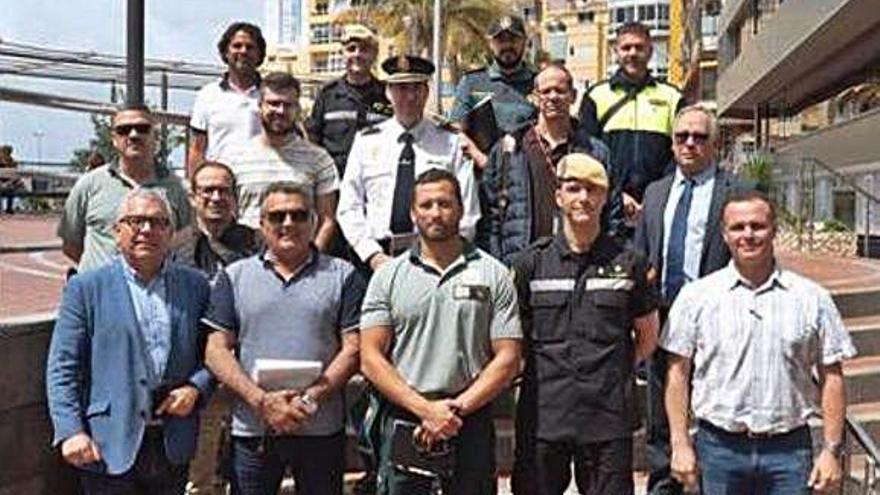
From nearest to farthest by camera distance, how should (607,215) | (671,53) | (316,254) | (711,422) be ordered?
(711,422), (316,254), (607,215), (671,53)

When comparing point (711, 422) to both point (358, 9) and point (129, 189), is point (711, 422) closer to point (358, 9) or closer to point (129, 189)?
point (129, 189)

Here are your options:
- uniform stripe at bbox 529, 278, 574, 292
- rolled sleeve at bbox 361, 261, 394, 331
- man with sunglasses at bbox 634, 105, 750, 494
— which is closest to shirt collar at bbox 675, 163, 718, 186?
man with sunglasses at bbox 634, 105, 750, 494

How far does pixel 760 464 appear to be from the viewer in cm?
428

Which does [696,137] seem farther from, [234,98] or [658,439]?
[234,98]

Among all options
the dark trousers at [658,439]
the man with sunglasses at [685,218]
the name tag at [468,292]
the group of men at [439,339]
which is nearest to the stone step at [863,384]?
the dark trousers at [658,439]

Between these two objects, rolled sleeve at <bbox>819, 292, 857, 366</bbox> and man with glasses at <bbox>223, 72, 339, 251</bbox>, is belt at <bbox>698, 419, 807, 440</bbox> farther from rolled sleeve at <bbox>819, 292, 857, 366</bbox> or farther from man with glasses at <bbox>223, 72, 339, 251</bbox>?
man with glasses at <bbox>223, 72, 339, 251</bbox>

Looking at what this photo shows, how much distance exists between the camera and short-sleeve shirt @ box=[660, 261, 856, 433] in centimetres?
427

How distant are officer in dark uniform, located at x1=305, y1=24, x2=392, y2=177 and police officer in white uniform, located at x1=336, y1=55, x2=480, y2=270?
1.83ft

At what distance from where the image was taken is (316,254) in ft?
15.5

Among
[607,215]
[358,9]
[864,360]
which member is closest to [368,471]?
[607,215]

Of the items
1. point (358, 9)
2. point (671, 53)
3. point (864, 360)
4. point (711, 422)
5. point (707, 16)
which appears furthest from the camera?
point (671, 53)

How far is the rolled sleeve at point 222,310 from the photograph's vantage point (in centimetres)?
458

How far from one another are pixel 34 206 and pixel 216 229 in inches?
76.2

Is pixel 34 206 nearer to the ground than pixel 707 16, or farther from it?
nearer to the ground
